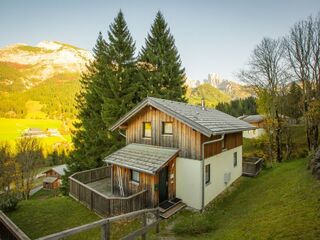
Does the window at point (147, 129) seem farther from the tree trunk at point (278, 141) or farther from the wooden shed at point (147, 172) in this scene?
the tree trunk at point (278, 141)

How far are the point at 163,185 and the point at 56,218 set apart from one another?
6545mm

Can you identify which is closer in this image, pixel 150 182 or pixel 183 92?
pixel 150 182

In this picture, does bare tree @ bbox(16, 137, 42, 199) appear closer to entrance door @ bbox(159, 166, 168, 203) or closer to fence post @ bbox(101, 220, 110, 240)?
entrance door @ bbox(159, 166, 168, 203)

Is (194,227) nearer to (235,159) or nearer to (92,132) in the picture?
(235,159)

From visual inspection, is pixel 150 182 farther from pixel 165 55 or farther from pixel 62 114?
pixel 62 114

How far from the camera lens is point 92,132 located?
23.6m

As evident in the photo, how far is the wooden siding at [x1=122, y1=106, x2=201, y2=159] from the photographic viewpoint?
1219 centimetres

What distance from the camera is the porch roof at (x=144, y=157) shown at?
38.2 ft

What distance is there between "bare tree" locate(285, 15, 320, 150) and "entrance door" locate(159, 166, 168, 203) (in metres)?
18.3

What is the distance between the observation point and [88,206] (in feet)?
41.8

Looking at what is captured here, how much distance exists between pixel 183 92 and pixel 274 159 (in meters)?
14.7

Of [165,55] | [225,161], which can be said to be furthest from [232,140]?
[165,55]

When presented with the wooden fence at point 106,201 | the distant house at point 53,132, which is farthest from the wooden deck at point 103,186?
the distant house at point 53,132

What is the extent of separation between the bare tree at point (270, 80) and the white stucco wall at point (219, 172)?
11032 mm
